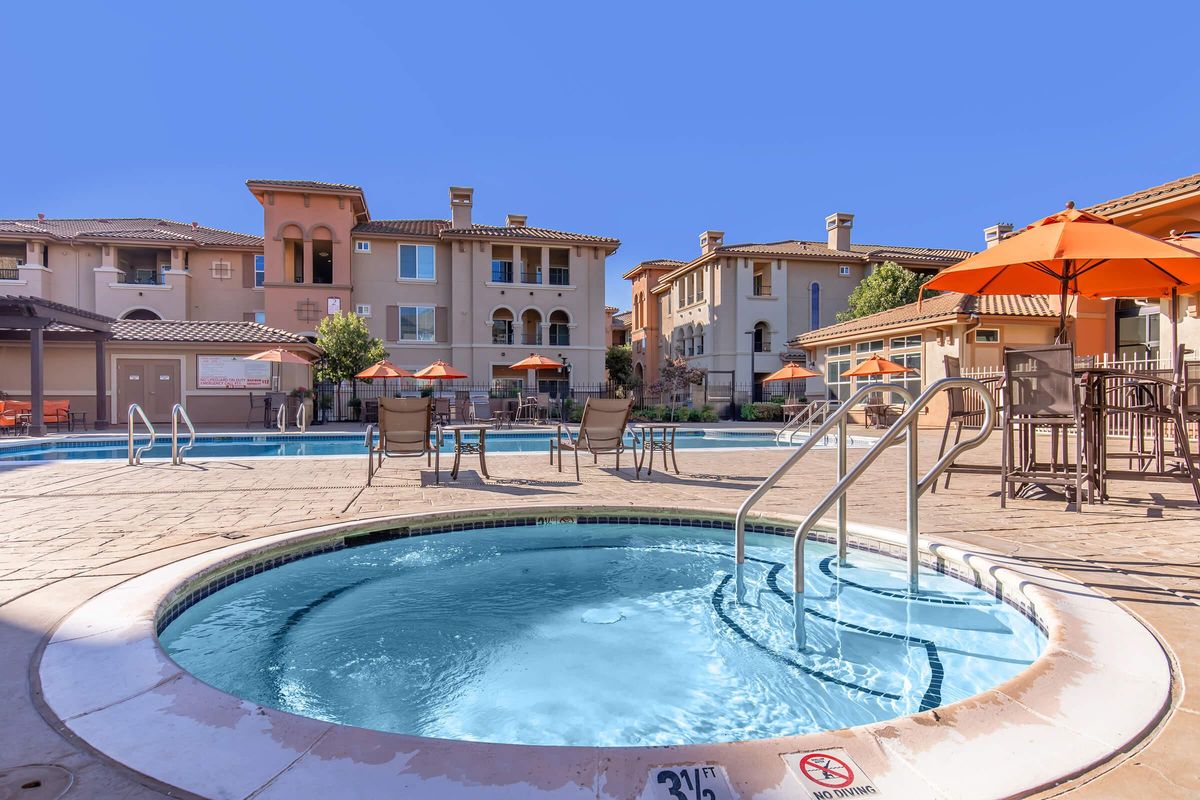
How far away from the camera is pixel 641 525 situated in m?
5.32

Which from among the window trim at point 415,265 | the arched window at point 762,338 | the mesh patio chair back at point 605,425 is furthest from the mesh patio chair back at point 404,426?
the arched window at point 762,338

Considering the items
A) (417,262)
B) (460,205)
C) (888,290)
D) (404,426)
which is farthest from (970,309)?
(417,262)

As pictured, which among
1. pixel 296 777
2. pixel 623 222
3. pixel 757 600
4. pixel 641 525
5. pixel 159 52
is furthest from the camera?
pixel 623 222

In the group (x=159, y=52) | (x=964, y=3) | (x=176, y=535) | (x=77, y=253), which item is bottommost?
(x=176, y=535)

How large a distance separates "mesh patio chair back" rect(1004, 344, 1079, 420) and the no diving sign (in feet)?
14.3

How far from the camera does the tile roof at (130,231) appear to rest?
26719 mm

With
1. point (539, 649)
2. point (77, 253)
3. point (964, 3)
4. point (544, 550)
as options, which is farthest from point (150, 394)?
point (964, 3)

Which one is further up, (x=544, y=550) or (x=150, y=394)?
(x=150, y=394)

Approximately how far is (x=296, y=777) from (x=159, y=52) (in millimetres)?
19731

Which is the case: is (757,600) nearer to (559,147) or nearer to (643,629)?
(643,629)

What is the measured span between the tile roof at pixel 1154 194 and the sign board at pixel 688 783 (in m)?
13.0

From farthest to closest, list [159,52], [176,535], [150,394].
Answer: [150,394]
[159,52]
[176,535]

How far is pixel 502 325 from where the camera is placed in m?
28.8

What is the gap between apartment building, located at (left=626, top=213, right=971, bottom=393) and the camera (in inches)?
1235
